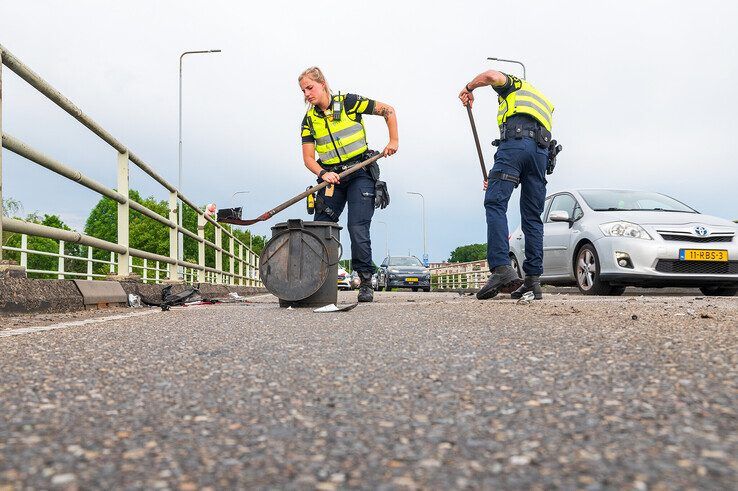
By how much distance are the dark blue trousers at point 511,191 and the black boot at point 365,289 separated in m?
1.14

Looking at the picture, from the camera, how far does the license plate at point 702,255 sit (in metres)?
7.29

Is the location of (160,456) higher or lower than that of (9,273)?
lower

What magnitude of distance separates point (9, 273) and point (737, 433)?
157 inches

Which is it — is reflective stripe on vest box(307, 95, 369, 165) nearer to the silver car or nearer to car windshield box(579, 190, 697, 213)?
the silver car

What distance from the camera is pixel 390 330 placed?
3223mm

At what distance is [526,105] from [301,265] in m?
2.32

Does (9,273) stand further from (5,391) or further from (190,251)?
(190,251)

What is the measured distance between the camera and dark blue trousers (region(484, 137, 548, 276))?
571 cm

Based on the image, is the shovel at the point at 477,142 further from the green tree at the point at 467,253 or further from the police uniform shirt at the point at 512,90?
the green tree at the point at 467,253

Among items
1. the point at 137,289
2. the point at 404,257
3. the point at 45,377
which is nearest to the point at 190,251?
the point at 404,257

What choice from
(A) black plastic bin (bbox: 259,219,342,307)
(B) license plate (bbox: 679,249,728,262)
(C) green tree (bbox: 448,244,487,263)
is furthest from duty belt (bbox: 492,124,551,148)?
(C) green tree (bbox: 448,244,487,263)

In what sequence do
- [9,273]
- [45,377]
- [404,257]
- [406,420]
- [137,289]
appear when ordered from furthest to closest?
[404,257] < [137,289] < [9,273] < [45,377] < [406,420]

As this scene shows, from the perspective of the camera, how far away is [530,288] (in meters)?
6.00

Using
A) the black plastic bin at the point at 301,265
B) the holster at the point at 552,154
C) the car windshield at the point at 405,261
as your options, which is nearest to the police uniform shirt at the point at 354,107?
the black plastic bin at the point at 301,265
